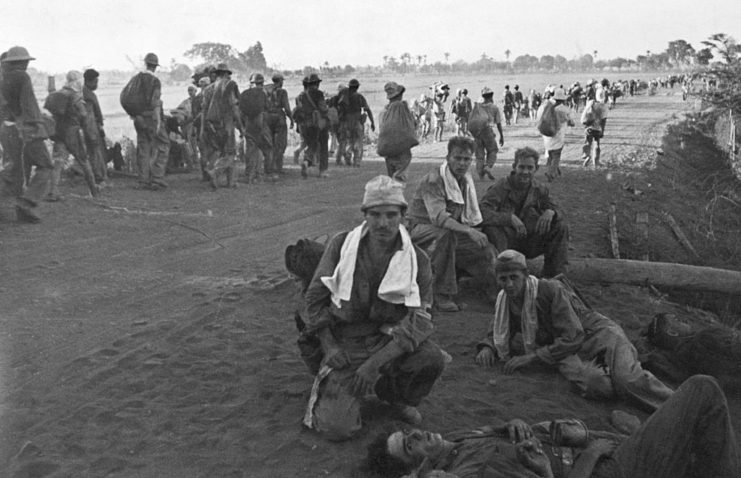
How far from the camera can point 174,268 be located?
7.46 meters

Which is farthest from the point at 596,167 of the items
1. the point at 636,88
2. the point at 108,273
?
the point at 636,88

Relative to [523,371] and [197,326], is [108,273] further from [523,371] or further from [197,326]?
[523,371]

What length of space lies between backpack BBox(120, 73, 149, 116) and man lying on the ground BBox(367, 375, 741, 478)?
8.94 metres

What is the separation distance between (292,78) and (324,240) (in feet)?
150

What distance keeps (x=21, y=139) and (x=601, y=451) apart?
25.8 ft

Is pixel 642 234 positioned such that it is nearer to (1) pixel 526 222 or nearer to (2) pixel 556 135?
(1) pixel 526 222

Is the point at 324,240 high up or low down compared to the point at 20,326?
up

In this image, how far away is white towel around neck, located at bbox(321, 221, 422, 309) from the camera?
4.18 metres

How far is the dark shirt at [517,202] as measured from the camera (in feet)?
22.4

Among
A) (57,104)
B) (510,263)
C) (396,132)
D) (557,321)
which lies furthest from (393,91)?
(557,321)

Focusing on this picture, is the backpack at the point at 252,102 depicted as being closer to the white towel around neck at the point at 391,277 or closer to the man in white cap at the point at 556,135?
the man in white cap at the point at 556,135

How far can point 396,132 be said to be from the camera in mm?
10094

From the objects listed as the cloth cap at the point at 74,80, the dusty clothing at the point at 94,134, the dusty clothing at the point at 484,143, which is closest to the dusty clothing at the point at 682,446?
the cloth cap at the point at 74,80

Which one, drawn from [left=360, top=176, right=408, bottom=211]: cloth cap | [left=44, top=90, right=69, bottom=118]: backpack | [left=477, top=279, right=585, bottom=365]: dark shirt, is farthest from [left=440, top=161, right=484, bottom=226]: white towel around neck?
[left=44, top=90, right=69, bottom=118]: backpack
